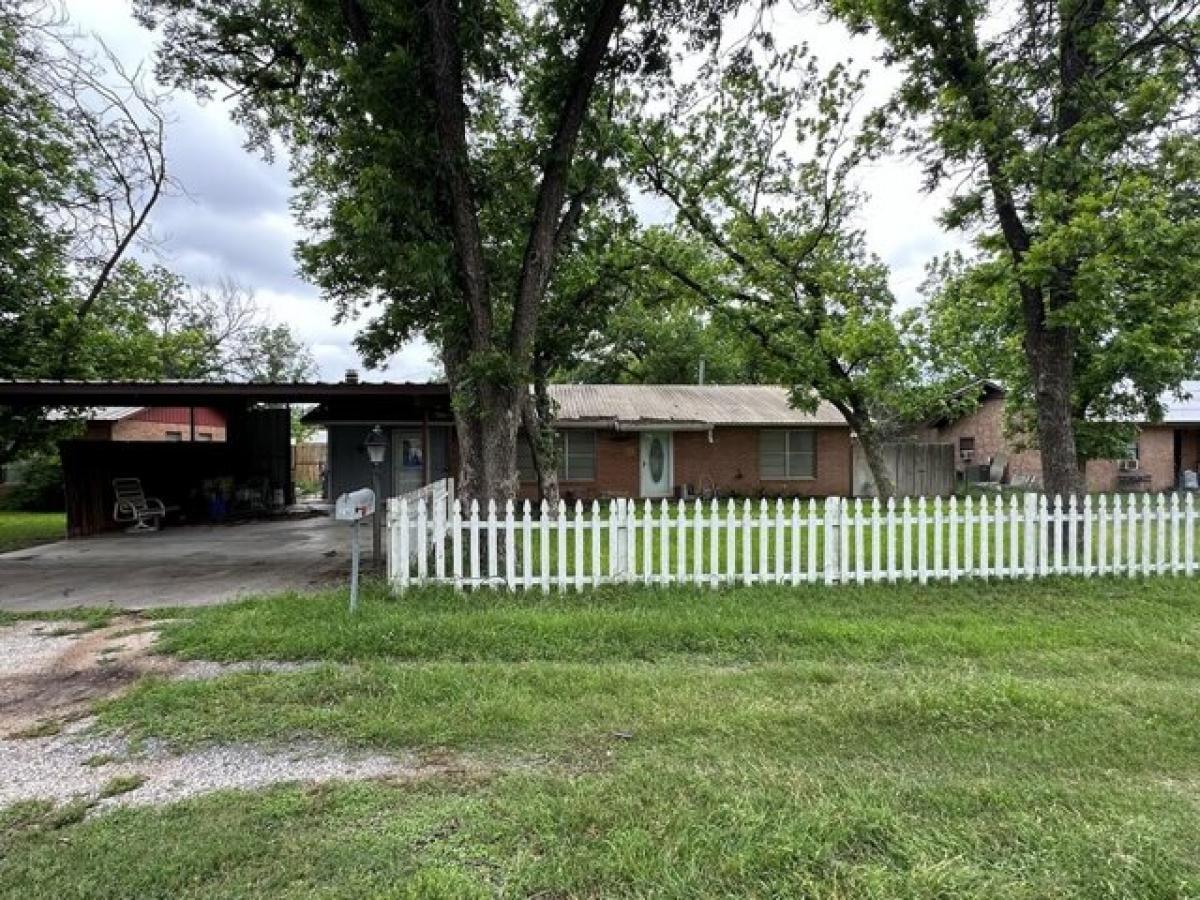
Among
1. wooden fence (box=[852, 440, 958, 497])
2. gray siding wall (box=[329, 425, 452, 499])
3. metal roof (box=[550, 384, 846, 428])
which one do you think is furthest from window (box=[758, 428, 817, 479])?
gray siding wall (box=[329, 425, 452, 499])

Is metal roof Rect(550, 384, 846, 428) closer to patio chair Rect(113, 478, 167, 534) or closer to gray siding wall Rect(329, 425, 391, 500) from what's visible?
gray siding wall Rect(329, 425, 391, 500)

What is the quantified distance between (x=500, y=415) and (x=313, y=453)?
23.6m

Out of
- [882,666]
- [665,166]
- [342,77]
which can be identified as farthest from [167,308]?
[882,666]

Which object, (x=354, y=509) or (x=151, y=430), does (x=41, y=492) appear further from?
(x=354, y=509)

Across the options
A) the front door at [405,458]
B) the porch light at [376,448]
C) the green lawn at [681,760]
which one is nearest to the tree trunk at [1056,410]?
the green lawn at [681,760]

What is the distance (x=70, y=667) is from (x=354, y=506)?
227 cm

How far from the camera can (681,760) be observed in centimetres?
331

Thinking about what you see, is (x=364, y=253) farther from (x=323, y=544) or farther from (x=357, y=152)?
(x=323, y=544)

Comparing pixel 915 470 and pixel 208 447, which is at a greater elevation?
pixel 208 447

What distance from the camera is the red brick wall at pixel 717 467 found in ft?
58.4

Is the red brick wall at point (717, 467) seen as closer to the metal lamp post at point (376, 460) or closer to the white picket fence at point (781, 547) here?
the metal lamp post at point (376, 460)

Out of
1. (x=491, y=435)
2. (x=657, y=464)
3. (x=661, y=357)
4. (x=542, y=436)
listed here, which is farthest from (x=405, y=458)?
(x=661, y=357)

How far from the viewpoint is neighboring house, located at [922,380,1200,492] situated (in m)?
20.7

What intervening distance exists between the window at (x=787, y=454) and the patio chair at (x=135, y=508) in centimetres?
1416
